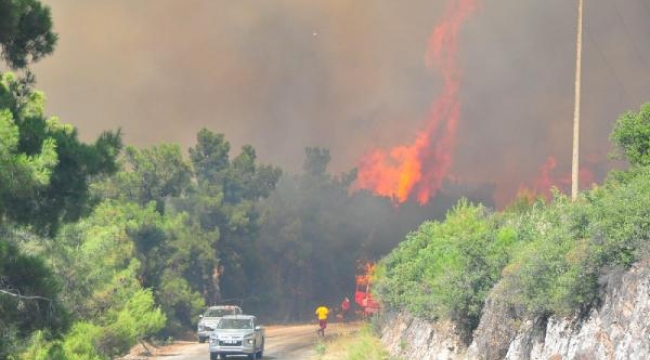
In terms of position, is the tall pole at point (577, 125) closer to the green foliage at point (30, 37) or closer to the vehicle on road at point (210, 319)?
the vehicle on road at point (210, 319)

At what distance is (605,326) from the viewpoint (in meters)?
17.0

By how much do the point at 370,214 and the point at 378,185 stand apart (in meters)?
4.24

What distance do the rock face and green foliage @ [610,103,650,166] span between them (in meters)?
8.88

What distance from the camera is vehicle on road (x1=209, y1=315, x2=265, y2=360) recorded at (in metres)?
35.8

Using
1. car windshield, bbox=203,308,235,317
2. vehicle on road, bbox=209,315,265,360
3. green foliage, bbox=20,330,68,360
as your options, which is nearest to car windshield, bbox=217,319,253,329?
vehicle on road, bbox=209,315,265,360

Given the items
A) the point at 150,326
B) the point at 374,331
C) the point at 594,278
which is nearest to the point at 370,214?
the point at 374,331

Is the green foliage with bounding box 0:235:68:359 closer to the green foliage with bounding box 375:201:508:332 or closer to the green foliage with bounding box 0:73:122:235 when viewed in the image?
the green foliage with bounding box 0:73:122:235

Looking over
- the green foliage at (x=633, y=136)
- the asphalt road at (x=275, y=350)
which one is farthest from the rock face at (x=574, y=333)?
the asphalt road at (x=275, y=350)

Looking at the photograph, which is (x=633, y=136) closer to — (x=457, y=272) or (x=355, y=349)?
(x=457, y=272)

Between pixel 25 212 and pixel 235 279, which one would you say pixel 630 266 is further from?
pixel 235 279

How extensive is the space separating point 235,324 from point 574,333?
2102cm

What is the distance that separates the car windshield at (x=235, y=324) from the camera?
37.0m

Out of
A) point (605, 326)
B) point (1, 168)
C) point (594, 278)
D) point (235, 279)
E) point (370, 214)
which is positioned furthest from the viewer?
point (370, 214)

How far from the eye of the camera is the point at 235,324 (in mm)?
37344
